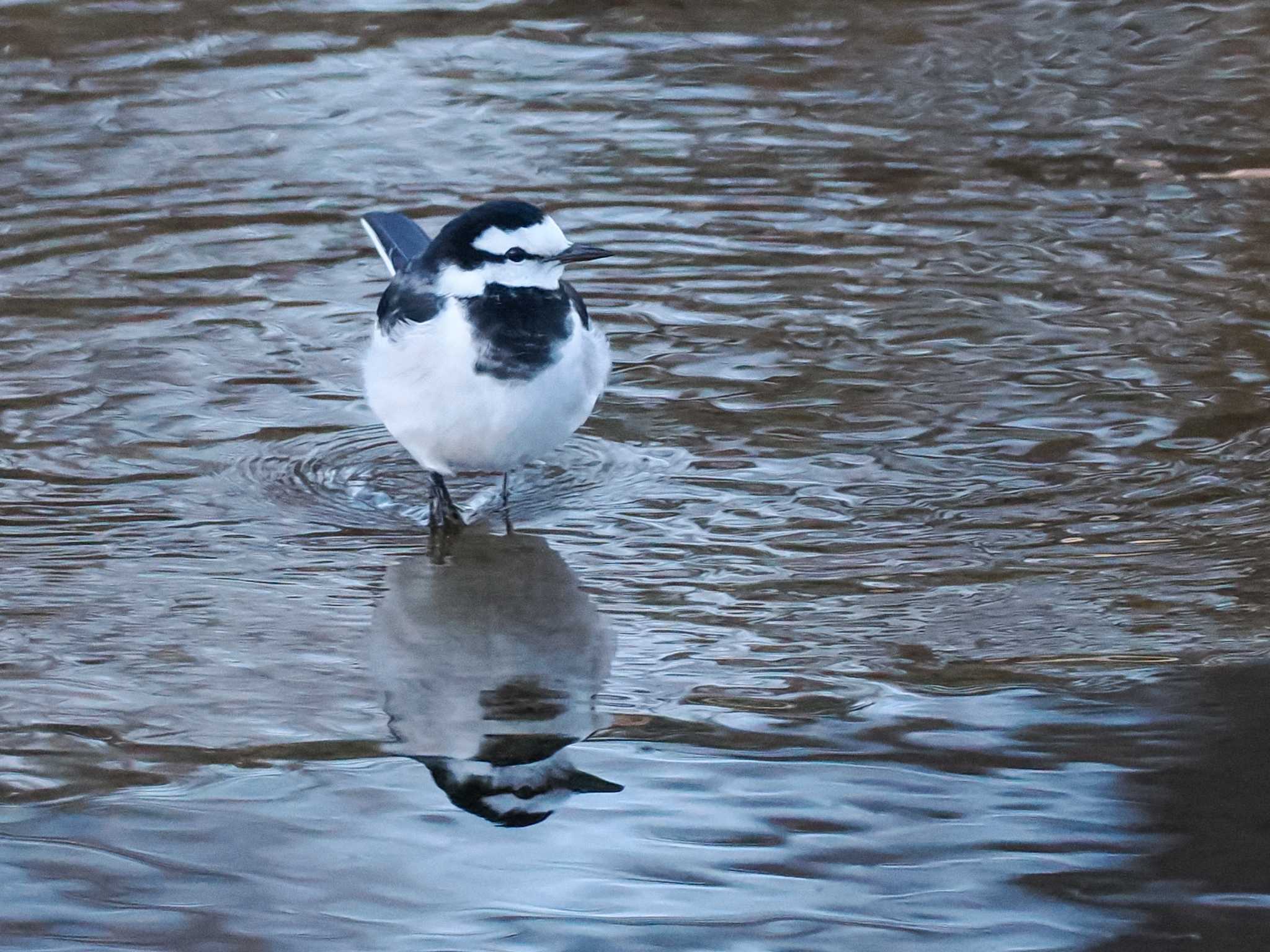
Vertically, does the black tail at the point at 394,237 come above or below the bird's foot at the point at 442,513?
above

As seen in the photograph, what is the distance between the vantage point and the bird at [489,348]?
511cm

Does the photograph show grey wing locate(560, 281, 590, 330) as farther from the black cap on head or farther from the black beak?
the black cap on head

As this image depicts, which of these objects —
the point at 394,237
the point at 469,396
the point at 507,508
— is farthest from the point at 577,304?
the point at 394,237

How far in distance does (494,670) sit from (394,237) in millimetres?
2146

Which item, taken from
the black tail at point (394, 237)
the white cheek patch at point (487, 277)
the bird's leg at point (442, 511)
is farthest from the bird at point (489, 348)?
the black tail at point (394, 237)

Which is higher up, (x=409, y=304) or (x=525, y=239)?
(x=525, y=239)

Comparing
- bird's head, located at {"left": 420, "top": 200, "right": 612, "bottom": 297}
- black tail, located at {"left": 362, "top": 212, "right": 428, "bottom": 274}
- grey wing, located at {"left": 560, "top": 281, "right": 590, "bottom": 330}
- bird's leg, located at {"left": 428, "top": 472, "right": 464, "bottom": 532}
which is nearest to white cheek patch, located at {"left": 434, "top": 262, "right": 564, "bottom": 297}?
bird's head, located at {"left": 420, "top": 200, "right": 612, "bottom": 297}

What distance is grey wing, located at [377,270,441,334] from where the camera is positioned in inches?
206

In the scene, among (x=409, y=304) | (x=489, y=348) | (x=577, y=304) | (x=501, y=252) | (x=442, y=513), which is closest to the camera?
(x=489, y=348)

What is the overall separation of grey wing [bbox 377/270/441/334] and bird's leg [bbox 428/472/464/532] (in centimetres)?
53

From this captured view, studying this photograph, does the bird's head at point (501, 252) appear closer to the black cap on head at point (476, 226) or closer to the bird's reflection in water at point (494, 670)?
the black cap on head at point (476, 226)

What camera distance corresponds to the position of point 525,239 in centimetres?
518

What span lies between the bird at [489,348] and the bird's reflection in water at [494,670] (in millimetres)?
342

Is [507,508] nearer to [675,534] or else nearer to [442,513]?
[442,513]
